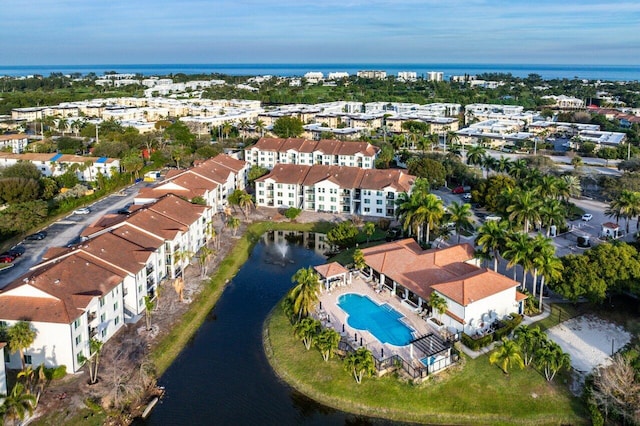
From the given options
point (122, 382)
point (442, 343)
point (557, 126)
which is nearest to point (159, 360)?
point (122, 382)

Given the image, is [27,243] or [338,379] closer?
[338,379]

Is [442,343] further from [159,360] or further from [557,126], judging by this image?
[557,126]

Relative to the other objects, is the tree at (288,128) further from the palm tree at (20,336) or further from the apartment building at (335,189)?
the palm tree at (20,336)

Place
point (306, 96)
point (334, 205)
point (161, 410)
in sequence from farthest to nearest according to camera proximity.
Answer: point (306, 96)
point (334, 205)
point (161, 410)

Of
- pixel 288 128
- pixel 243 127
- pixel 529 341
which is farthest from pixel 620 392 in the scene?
pixel 243 127

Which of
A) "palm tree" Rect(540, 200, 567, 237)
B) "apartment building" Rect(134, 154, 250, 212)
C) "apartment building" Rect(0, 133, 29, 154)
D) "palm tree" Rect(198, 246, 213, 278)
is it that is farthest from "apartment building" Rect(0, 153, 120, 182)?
"palm tree" Rect(540, 200, 567, 237)

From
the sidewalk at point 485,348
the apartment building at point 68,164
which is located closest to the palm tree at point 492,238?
the sidewalk at point 485,348
